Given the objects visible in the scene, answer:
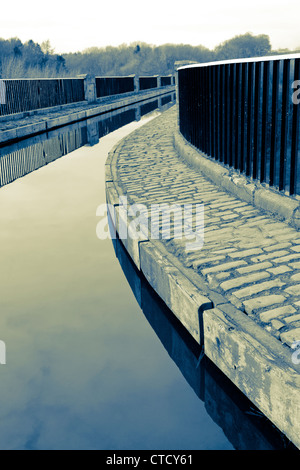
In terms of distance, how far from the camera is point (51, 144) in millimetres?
14383

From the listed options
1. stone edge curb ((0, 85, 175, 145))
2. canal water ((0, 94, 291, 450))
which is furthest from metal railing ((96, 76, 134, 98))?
canal water ((0, 94, 291, 450))

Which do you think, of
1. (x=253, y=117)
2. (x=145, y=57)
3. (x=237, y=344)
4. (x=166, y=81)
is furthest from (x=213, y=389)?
(x=145, y=57)

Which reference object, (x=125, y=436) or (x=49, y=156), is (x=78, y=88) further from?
(x=125, y=436)

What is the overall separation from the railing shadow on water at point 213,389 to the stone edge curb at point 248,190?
1666 mm

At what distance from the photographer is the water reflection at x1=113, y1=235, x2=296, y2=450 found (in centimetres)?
310

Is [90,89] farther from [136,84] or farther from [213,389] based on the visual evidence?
[213,389]

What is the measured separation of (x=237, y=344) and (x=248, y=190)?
316cm

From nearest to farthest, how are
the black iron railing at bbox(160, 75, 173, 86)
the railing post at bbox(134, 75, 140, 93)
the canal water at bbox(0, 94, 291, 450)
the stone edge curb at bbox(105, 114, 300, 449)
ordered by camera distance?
the stone edge curb at bbox(105, 114, 300, 449) < the canal water at bbox(0, 94, 291, 450) < the railing post at bbox(134, 75, 140, 93) < the black iron railing at bbox(160, 75, 173, 86)

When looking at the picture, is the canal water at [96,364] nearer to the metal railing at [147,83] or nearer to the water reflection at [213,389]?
the water reflection at [213,389]

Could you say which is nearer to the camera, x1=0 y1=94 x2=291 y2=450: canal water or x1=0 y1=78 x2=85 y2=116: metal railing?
x1=0 y1=94 x2=291 y2=450: canal water

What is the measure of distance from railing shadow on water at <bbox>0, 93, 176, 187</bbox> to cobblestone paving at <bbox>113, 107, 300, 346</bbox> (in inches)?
172

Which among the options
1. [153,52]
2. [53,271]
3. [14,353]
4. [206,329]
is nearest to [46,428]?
[14,353]

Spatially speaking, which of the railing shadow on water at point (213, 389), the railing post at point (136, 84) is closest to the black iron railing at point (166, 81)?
the railing post at point (136, 84)

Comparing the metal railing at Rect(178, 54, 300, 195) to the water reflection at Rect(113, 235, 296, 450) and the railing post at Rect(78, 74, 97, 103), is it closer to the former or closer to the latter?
the water reflection at Rect(113, 235, 296, 450)
